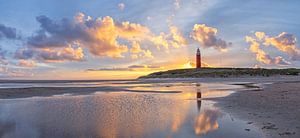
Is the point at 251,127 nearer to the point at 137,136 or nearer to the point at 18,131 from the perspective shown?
the point at 137,136

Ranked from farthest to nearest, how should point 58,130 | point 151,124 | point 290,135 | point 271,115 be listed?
point 271,115, point 151,124, point 58,130, point 290,135

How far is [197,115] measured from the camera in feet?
54.0

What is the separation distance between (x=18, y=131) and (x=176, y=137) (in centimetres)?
642

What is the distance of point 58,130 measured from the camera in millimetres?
12422

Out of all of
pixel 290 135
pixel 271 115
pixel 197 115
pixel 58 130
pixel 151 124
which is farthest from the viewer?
pixel 197 115

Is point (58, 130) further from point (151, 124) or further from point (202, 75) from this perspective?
point (202, 75)

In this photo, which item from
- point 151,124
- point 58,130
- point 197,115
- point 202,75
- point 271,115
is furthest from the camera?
point 202,75

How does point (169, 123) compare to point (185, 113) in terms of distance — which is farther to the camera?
point (185, 113)

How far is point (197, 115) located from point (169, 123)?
2.95m

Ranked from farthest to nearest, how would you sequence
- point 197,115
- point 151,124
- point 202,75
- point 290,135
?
point 202,75, point 197,115, point 151,124, point 290,135

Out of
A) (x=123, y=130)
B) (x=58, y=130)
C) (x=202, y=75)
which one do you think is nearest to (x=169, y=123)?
(x=123, y=130)

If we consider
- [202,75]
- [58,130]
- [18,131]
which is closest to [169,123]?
[58,130]

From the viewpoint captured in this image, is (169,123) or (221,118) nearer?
(169,123)

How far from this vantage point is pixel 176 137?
36.6ft
